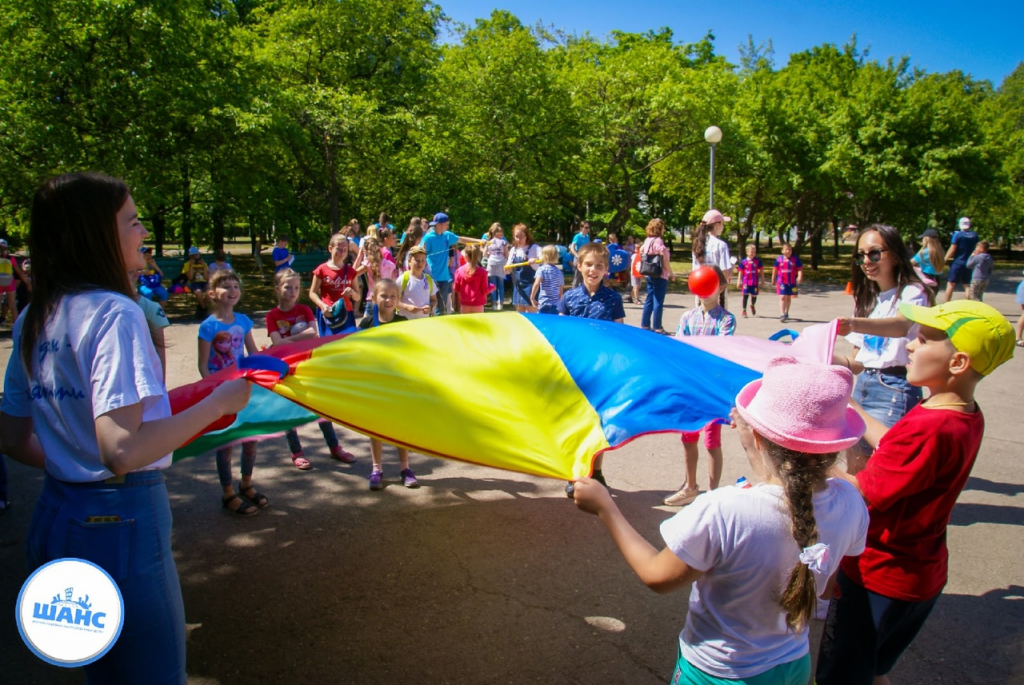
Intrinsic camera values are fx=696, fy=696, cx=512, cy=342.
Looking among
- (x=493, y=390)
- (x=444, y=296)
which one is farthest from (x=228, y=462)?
(x=444, y=296)

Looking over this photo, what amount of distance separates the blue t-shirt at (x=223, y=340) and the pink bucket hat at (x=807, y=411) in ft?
13.1

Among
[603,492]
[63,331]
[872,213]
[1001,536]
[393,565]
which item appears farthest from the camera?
[872,213]

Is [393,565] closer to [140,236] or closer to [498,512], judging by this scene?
[498,512]

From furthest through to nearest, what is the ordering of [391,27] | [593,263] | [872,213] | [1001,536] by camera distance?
[872,213], [391,27], [593,263], [1001,536]

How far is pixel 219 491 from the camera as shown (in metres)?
5.29

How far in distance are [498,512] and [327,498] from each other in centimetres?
130

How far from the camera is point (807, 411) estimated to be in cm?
169

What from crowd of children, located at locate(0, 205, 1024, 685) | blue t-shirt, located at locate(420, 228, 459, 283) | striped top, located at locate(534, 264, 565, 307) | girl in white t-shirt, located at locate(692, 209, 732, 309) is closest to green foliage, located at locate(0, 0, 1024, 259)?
blue t-shirt, located at locate(420, 228, 459, 283)

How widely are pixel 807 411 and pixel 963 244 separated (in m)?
16.1

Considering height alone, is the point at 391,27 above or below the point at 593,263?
above

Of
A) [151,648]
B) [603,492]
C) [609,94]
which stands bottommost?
[151,648]

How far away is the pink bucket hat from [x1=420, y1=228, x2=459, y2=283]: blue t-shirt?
10569 mm

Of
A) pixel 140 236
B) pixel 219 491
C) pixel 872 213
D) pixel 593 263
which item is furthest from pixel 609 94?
pixel 140 236

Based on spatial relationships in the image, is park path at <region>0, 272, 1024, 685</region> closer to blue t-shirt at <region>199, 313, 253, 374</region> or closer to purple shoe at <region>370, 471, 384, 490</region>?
purple shoe at <region>370, 471, 384, 490</region>
